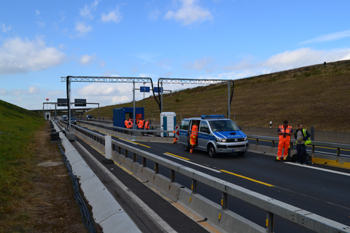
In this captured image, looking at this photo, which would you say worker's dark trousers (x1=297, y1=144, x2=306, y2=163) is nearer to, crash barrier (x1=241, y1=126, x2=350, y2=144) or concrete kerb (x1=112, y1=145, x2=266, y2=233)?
concrete kerb (x1=112, y1=145, x2=266, y2=233)

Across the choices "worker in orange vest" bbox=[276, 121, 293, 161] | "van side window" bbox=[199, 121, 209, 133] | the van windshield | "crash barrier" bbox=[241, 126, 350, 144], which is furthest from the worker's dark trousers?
"crash barrier" bbox=[241, 126, 350, 144]

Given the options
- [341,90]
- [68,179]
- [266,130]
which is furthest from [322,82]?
[68,179]

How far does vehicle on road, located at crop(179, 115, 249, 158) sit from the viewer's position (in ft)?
47.4

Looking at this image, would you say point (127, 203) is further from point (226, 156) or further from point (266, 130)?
point (266, 130)

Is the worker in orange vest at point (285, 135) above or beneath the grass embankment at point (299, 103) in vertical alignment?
beneath

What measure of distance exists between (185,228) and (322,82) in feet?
188

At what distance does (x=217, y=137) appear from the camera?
14.6 m

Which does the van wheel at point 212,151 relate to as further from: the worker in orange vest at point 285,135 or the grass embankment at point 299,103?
the grass embankment at point 299,103

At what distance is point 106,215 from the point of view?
570cm

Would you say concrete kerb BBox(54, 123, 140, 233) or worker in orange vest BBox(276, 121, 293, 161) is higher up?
worker in orange vest BBox(276, 121, 293, 161)

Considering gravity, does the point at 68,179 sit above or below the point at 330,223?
below

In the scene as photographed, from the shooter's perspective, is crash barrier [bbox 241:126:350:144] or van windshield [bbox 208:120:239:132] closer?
van windshield [bbox 208:120:239:132]

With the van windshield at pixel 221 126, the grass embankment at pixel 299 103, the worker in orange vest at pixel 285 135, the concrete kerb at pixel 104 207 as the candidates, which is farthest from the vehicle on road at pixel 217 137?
the grass embankment at pixel 299 103

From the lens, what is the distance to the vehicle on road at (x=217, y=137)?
1446 centimetres
